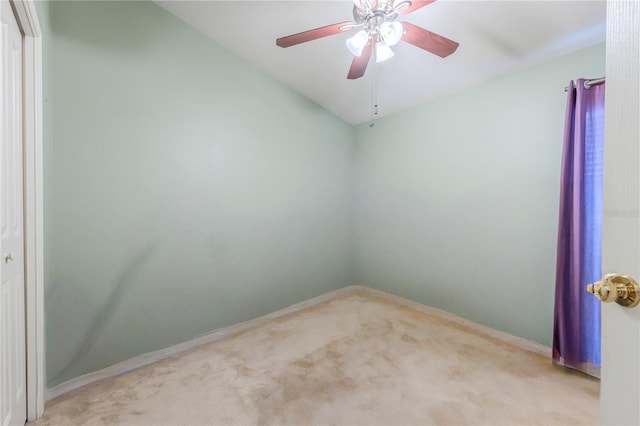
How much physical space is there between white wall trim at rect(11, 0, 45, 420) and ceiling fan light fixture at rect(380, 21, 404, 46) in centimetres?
175

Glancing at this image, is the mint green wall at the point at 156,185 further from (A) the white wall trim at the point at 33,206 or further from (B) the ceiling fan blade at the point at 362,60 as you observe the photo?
(B) the ceiling fan blade at the point at 362,60

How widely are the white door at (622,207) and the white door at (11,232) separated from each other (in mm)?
1918

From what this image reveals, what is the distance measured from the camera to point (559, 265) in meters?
1.84

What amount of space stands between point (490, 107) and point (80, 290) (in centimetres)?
341

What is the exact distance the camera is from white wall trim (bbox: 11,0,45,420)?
4.44 feet

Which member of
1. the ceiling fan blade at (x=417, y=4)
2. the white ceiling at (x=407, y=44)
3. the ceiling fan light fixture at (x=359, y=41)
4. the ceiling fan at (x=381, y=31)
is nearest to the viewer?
the ceiling fan blade at (x=417, y=4)

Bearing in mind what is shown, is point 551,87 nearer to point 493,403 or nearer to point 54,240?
point 493,403

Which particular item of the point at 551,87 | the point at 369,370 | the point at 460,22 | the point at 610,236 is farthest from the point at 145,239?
the point at 551,87

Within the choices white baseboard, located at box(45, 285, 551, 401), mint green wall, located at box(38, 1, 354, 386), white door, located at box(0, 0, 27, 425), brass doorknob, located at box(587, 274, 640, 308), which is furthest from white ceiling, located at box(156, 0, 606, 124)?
white baseboard, located at box(45, 285, 551, 401)

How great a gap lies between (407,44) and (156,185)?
7.26ft

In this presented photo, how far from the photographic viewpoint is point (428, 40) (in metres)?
1.49

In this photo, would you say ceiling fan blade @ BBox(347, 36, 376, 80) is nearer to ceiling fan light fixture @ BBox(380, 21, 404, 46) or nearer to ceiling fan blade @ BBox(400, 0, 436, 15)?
ceiling fan light fixture @ BBox(380, 21, 404, 46)

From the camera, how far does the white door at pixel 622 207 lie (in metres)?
0.51

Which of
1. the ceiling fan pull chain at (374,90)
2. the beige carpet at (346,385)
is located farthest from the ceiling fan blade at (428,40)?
the beige carpet at (346,385)
